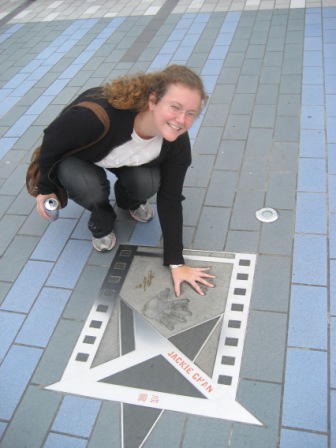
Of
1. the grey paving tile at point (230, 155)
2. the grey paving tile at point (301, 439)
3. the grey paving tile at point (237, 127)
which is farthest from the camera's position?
the grey paving tile at point (237, 127)

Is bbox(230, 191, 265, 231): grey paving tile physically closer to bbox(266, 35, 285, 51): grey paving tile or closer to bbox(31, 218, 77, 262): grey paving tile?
bbox(31, 218, 77, 262): grey paving tile

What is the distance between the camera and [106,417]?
192cm

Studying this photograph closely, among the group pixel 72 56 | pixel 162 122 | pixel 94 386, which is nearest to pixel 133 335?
pixel 94 386

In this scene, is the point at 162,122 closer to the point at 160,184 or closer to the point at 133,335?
the point at 160,184

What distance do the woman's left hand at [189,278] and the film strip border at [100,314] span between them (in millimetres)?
368

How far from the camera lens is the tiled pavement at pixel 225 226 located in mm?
1889

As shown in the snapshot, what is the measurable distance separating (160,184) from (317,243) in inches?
41.2

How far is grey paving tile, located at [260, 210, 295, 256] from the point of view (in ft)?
8.29

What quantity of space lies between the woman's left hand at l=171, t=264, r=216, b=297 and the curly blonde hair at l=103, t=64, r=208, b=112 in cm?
94

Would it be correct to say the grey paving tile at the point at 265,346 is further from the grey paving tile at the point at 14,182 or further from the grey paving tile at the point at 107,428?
the grey paving tile at the point at 14,182

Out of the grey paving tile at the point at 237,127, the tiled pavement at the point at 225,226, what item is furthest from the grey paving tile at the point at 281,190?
the grey paving tile at the point at 237,127

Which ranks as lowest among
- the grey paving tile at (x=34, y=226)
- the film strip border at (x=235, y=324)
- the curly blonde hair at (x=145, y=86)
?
the film strip border at (x=235, y=324)

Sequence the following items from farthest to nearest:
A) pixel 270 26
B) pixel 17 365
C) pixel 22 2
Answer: pixel 22 2 → pixel 270 26 → pixel 17 365

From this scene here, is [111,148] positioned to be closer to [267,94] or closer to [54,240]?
[54,240]
